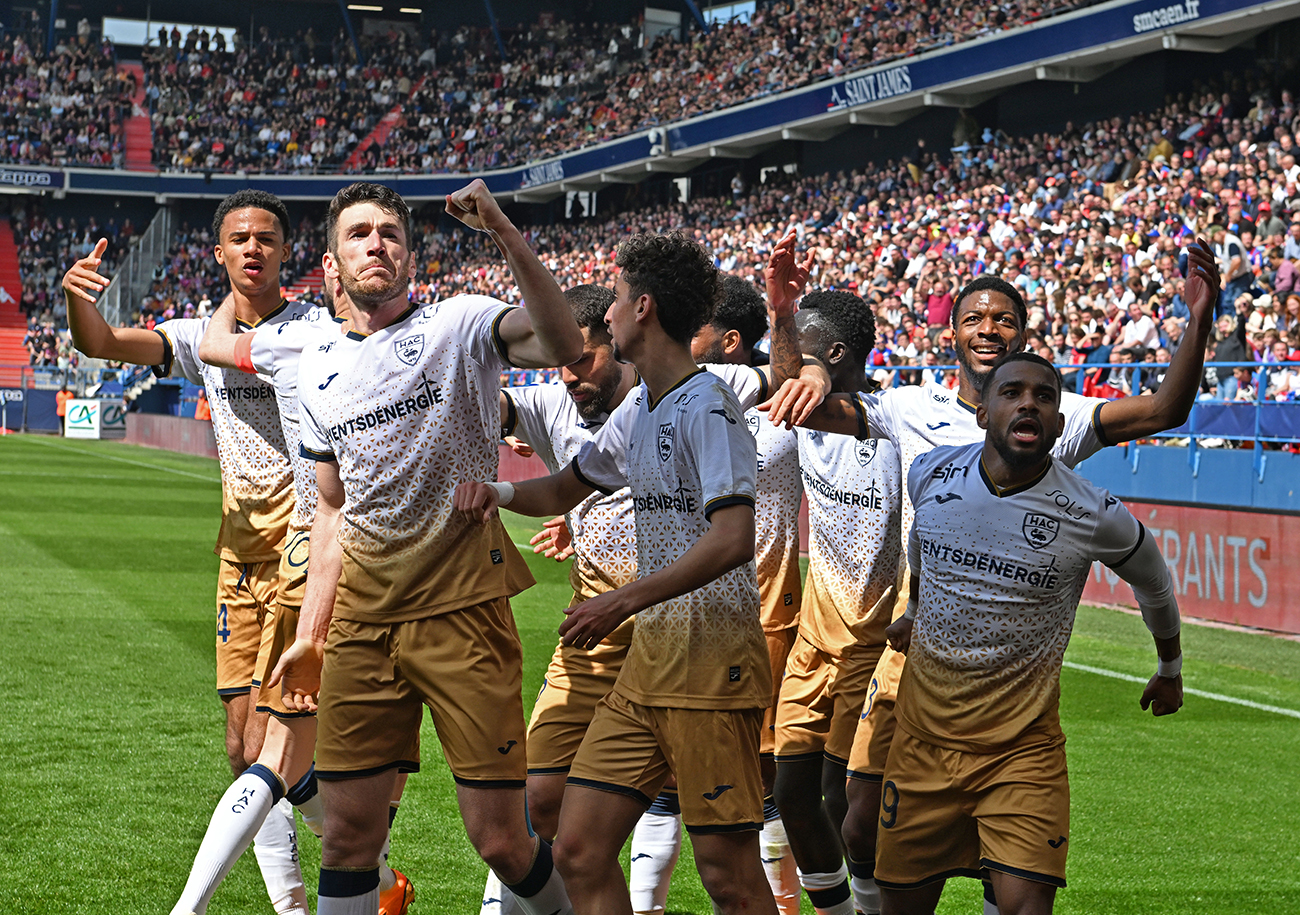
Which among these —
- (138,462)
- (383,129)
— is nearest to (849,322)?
(138,462)

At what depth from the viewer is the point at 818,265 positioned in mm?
25844

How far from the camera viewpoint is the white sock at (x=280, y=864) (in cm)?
470

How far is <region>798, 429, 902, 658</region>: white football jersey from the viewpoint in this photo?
4.87 m

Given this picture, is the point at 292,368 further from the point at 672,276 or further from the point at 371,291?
the point at 672,276

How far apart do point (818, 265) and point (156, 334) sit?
21.3m

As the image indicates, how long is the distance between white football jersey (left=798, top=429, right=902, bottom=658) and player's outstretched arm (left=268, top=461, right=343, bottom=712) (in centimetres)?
178

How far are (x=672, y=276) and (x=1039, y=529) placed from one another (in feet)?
4.02

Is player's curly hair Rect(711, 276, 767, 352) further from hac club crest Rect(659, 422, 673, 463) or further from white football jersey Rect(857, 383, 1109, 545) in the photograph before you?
hac club crest Rect(659, 422, 673, 463)

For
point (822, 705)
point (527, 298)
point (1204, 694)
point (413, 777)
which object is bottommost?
point (1204, 694)

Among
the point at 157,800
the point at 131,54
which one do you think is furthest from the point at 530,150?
the point at 157,800

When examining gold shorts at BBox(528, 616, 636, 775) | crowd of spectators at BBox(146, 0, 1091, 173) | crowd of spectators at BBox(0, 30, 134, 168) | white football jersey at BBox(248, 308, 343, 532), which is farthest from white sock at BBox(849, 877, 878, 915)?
crowd of spectators at BBox(0, 30, 134, 168)

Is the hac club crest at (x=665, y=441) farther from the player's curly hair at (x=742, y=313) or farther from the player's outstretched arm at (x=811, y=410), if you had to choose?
the player's curly hair at (x=742, y=313)

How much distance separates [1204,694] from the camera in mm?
9320

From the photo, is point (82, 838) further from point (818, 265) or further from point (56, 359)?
point (56, 359)
